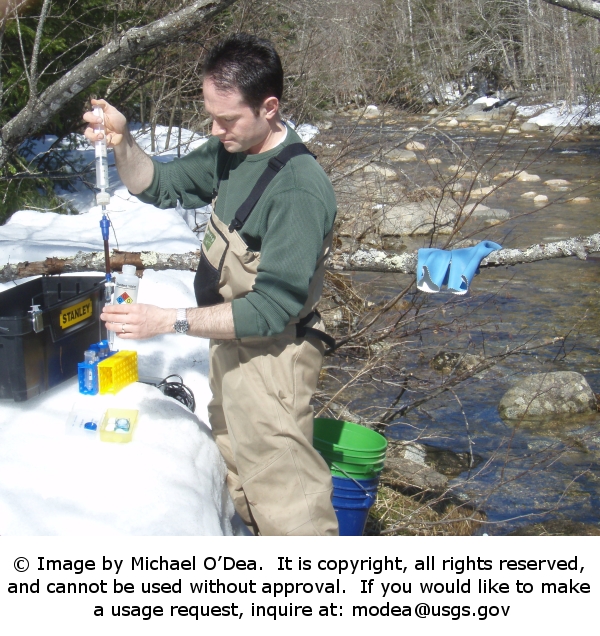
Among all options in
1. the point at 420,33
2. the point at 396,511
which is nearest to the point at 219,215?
the point at 396,511

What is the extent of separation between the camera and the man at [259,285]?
8.31 feet

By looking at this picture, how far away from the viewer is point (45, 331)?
3.29 meters

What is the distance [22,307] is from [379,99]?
5.16m

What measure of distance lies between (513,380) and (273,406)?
16.2ft

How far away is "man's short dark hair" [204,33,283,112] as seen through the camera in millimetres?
2611

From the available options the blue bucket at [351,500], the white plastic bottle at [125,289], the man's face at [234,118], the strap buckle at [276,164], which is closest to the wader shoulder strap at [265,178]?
the strap buckle at [276,164]

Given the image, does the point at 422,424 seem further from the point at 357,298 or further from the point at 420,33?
the point at 420,33

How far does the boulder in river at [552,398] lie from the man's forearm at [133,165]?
4512 mm

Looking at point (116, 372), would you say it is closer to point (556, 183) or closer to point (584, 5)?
point (584, 5)

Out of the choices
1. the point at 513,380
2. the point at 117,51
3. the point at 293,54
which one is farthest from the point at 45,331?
the point at 293,54

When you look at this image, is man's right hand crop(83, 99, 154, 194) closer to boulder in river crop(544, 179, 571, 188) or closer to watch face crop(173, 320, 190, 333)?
watch face crop(173, 320, 190, 333)

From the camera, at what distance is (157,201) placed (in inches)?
126

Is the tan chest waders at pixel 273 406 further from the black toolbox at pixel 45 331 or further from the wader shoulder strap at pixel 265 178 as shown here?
the black toolbox at pixel 45 331

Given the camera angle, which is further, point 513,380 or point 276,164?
point 513,380
